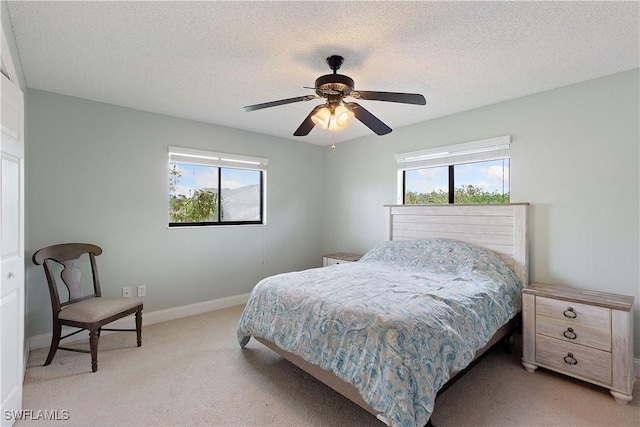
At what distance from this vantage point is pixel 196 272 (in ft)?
12.5

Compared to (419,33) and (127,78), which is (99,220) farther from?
(419,33)

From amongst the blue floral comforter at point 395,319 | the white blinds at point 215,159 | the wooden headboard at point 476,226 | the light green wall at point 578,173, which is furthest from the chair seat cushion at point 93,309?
the light green wall at point 578,173

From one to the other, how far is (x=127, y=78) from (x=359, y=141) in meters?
2.95

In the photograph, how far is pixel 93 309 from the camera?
2.50m

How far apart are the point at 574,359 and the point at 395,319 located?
161 cm

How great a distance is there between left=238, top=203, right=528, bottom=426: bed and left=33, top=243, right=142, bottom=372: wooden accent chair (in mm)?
1084

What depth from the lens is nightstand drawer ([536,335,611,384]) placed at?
215 centimetres

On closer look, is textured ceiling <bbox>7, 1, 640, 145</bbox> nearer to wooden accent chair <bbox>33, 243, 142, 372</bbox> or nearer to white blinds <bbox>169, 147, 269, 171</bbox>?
white blinds <bbox>169, 147, 269, 171</bbox>

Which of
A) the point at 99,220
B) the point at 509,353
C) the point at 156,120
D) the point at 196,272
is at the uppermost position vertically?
the point at 156,120

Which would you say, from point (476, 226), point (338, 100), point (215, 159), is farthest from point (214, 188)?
point (476, 226)

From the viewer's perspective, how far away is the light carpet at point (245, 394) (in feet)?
6.19

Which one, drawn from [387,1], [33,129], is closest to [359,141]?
[387,1]

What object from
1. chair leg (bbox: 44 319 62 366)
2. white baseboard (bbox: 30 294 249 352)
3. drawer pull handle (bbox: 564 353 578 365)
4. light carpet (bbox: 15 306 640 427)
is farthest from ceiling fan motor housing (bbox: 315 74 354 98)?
white baseboard (bbox: 30 294 249 352)

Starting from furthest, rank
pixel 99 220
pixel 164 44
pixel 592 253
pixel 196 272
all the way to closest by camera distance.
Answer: pixel 196 272, pixel 99 220, pixel 592 253, pixel 164 44
